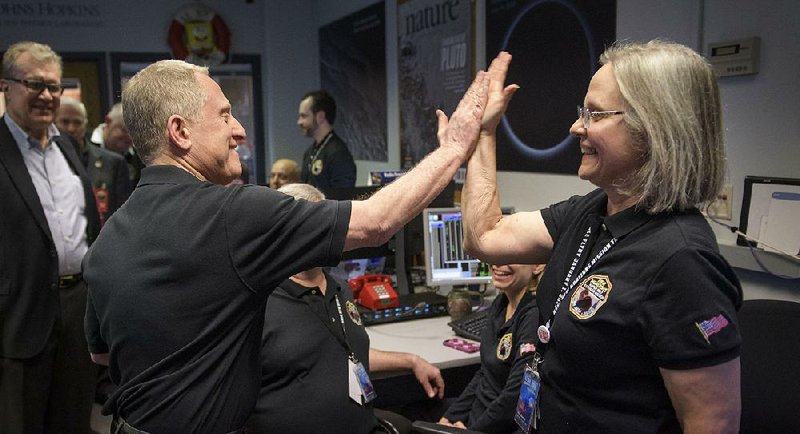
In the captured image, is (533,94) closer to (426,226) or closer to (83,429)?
(426,226)

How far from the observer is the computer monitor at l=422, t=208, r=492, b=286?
125 inches

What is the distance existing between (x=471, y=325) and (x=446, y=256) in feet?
1.54

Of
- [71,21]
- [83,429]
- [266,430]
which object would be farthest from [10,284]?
[71,21]

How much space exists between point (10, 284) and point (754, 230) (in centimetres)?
273

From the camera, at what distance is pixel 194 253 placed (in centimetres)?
127

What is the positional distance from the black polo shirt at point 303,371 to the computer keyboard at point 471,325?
77 cm

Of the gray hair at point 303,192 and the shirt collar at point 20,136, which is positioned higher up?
the shirt collar at point 20,136

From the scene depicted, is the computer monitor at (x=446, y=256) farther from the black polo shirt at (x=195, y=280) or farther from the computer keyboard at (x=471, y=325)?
the black polo shirt at (x=195, y=280)

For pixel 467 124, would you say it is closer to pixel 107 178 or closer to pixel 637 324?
pixel 637 324

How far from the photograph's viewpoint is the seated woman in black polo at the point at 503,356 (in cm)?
213

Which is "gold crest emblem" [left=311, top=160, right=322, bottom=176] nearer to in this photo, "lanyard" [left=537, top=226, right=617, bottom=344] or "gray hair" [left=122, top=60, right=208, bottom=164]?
"gray hair" [left=122, top=60, right=208, bottom=164]

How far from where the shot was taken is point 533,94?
12.3 ft

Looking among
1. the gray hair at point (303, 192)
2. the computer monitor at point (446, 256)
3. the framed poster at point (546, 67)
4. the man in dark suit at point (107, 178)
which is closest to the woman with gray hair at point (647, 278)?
the gray hair at point (303, 192)

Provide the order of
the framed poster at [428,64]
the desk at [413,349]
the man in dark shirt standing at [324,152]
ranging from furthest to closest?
1. the man in dark shirt standing at [324,152]
2. the framed poster at [428,64]
3. the desk at [413,349]
